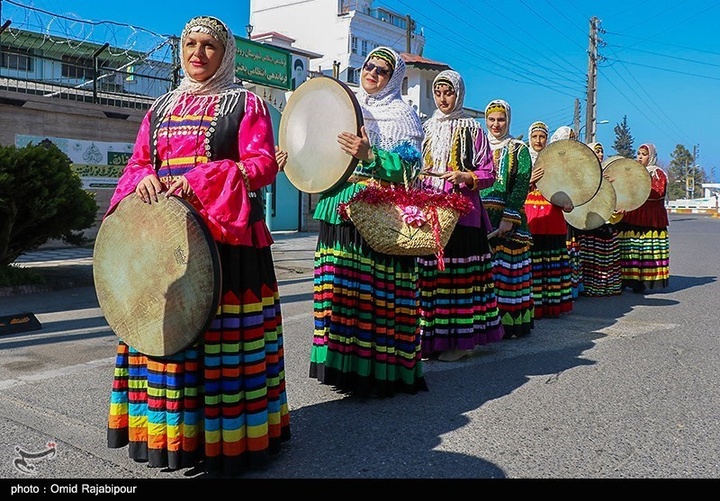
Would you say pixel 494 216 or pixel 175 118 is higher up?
pixel 175 118

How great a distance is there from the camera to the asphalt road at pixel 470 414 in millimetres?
3117

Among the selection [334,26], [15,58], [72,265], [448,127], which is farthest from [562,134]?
[334,26]

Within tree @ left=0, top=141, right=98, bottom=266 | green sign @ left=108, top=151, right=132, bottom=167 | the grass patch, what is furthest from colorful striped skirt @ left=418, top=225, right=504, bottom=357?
green sign @ left=108, top=151, right=132, bottom=167

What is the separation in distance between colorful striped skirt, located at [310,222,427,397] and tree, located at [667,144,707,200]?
4112 inches

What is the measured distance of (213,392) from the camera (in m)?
2.87

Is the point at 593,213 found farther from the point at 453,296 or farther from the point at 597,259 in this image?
the point at 453,296

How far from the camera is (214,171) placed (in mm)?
2824

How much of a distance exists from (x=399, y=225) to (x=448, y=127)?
1.47m

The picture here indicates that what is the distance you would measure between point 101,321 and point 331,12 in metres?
44.8

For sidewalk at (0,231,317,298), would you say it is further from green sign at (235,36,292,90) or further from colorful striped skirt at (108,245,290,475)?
colorful striped skirt at (108,245,290,475)

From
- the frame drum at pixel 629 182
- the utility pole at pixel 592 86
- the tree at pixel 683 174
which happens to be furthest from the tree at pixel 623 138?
the frame drum at pixel 629 182

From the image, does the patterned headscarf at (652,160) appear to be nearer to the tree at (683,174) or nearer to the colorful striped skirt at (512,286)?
the colorful striped skirt at (512,286)
